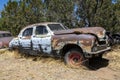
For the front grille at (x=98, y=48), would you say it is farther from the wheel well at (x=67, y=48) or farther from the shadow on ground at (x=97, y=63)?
the shadow on ground at (x=97, y=63)

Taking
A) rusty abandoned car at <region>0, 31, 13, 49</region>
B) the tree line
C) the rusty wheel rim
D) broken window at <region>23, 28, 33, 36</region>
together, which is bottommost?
the rusty wheel rim

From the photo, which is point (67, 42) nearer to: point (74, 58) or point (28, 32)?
point (74, 58)

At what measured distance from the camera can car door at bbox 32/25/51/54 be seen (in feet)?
38.2

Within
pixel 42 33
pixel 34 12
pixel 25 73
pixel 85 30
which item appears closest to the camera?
pixel 25 73

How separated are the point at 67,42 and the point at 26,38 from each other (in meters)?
2.78

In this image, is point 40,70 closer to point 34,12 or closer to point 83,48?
point 83,48

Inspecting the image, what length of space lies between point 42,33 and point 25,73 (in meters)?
2.56

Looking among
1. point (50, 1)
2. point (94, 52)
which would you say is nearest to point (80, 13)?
point (50, 1)

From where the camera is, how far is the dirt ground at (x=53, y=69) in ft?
31.0

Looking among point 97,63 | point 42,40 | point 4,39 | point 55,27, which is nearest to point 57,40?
point 42,40

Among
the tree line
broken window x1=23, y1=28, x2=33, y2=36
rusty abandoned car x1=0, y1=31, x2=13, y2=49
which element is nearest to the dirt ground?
broken window x1=23, y1=28, x2=33, y2=36

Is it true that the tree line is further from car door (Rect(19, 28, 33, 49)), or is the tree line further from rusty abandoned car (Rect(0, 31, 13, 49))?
car door (Rect(19, 28, 33, 49))

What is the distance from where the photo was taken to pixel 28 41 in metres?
12.7

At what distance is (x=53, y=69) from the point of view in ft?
34.7
